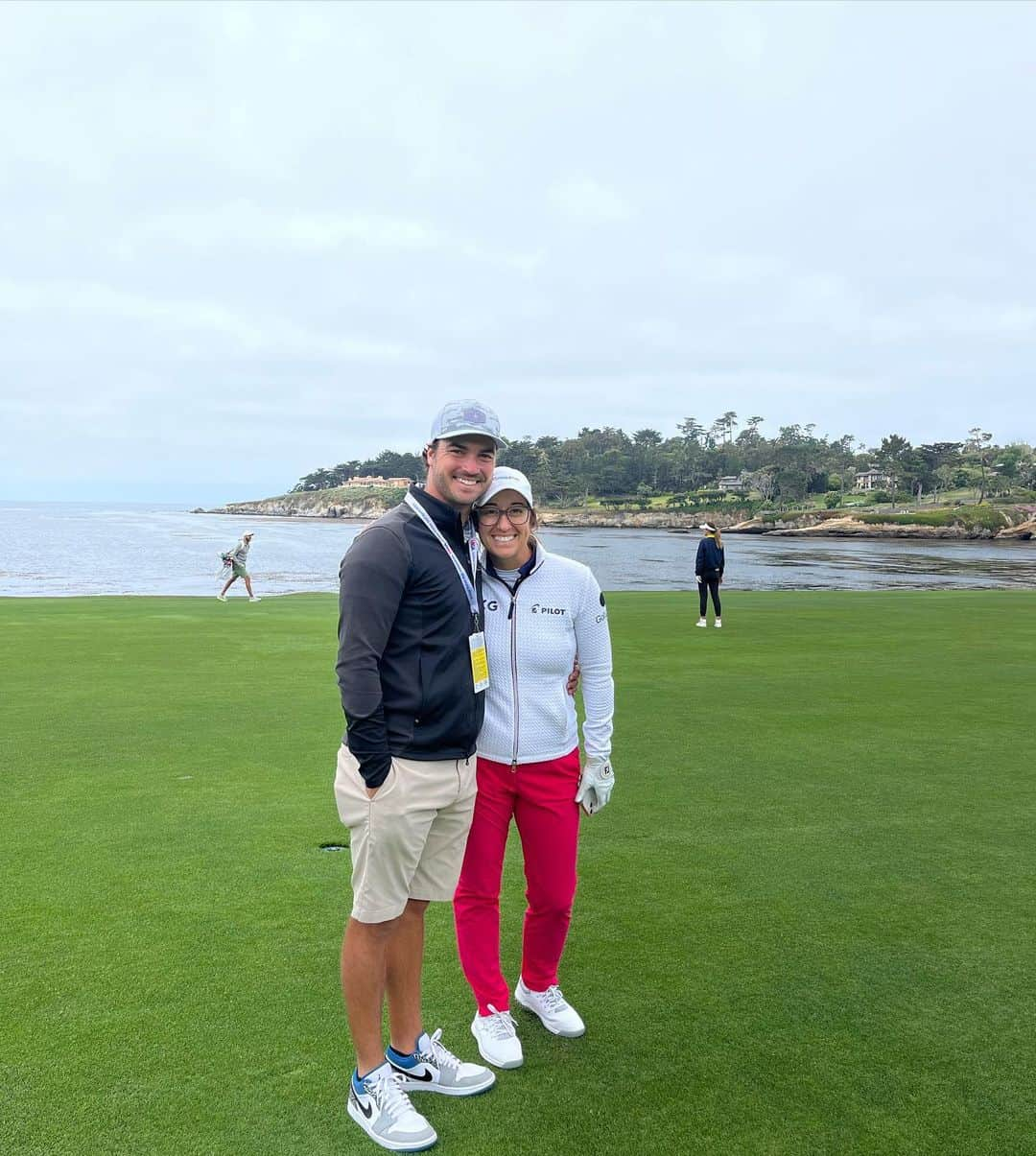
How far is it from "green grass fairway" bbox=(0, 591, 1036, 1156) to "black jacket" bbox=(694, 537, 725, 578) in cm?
666

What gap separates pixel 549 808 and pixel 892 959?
1.66m

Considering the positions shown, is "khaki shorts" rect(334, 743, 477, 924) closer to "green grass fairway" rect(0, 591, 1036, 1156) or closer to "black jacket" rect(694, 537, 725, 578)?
"green grass fairway" rect(0, 591, 1036, 1156)

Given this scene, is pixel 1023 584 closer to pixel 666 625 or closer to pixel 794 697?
pixel 666 625

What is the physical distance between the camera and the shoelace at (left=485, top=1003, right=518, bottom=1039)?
310 centimetres

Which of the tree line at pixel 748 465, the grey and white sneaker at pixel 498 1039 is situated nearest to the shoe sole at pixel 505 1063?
the grey and white sneaker at pixel 498 1039

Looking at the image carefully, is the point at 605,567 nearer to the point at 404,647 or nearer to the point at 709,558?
the point at 709,558

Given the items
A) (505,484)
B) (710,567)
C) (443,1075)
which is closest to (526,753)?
(505,484)

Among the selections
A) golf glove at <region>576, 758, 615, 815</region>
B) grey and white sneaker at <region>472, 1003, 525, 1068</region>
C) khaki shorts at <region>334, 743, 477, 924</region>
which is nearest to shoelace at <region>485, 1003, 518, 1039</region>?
grey and white sneaker at <region>472, 1003, 525, 1068</region>

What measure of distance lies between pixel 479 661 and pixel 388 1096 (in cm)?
137

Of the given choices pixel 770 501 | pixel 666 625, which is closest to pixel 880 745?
pixel 666 625

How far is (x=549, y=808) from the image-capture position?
3273 millimetres

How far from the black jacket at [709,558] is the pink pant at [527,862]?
449 inches

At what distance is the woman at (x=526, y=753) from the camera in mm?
3213

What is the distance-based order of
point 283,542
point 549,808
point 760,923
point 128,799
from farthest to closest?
1. point 283,542
2. point 128,799
3. point 760,923
4. point 549,808
